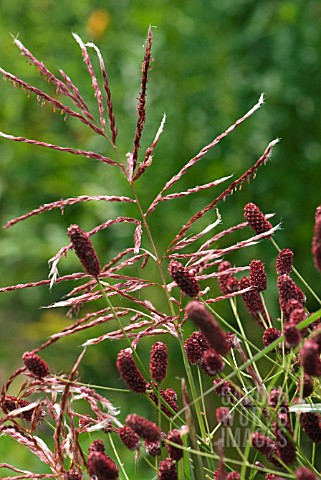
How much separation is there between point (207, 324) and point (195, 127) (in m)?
3.06

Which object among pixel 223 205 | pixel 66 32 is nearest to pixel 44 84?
pixel 66 32

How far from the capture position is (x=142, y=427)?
980 mm

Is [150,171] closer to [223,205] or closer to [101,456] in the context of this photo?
[223,205]

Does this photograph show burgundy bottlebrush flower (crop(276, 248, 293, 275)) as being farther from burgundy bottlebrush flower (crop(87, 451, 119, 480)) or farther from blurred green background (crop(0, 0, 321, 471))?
blurred green background (crop(0, 0, 321, 471))

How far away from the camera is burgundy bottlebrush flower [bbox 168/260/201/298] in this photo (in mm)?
1095

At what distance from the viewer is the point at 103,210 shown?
416 centimetres

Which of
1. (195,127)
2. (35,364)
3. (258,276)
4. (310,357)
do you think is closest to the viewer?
(310,357)

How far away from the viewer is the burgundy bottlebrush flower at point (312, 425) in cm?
106

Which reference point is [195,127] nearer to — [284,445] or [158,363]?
[158,363]

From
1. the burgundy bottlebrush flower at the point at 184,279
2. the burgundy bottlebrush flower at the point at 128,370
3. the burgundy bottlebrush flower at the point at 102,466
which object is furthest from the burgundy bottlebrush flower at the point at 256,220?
the burgundy bottlebrush flower at the point at 102,466

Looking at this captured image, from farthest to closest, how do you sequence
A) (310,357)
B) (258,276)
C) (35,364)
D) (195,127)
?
(195,127) < (258,276) < (35,364) < (310,357)

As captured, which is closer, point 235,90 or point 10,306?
point 235,90

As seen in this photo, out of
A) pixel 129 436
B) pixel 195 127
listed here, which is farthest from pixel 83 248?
pixel 195 127

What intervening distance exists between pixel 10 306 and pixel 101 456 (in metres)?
4.26
